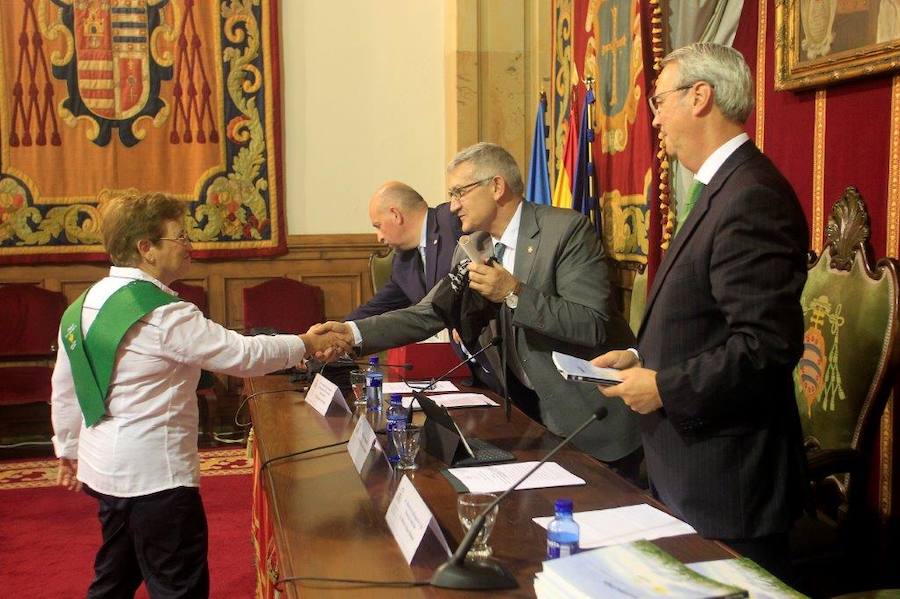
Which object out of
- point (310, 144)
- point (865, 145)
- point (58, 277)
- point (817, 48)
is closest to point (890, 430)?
point (865, 145)

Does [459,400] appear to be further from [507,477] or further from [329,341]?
[507,477]

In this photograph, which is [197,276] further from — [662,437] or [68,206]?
[662,437]

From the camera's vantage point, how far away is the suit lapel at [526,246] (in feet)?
9.57

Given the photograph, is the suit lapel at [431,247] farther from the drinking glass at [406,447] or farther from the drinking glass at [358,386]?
the drinking glass at [406,447]

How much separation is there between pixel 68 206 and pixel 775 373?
214 inches

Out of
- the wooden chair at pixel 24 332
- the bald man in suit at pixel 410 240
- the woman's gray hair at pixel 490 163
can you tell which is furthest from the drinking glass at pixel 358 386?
the wooden chair at pixel 24 332

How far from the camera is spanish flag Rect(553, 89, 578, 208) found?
5.18 m

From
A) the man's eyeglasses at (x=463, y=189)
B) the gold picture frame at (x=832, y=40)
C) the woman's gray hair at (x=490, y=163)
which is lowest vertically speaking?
the man's eyeglasses at (x=463, y=189)

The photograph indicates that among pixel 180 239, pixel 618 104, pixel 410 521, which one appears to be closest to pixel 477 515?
pixel 410 521

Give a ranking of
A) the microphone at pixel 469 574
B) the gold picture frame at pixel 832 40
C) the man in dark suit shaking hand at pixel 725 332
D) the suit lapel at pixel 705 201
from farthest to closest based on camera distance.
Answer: the gold picture frame at pixel 832 40 → the suit lapel at pixel 705 201 → the man in dark suit shaking hand at pixel 725 332 → the microphone at pixel 469 574

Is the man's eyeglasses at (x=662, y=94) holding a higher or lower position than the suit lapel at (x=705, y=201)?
higher

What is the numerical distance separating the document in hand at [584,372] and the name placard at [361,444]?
50cm

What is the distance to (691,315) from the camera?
190 cm

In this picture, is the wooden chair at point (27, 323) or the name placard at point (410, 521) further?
the wooden chair at point (27, 323)
